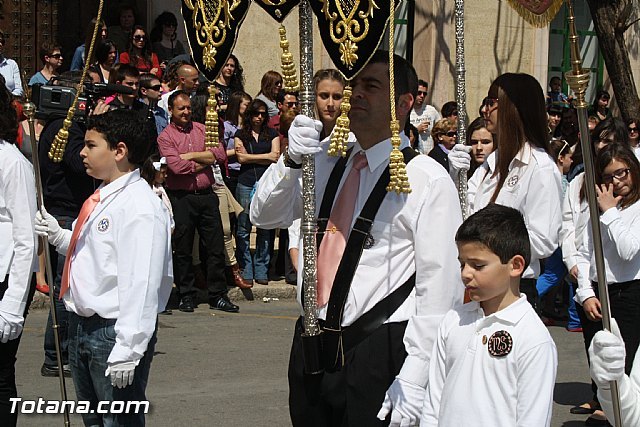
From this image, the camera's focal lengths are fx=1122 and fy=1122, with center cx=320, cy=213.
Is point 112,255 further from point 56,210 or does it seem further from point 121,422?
point 56,210

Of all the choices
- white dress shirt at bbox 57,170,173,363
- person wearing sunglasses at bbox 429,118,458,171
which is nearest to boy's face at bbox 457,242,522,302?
white dress shirt at bbox 57,170,173,363

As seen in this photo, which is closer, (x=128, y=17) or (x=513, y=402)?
(x=513, y=402)

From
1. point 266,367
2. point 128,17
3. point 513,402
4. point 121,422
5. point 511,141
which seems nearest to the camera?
point 513,402

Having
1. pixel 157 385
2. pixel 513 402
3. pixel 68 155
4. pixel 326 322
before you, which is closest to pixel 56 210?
pixel 68 155

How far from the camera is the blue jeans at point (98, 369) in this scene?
4941 mm

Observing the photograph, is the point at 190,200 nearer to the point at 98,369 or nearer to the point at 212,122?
the point at 98,369

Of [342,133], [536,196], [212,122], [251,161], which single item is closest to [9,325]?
[212,122]

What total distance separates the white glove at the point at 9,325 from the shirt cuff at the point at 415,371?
86.3 inches

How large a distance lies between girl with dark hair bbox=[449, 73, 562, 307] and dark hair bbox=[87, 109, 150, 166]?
5.95 feet

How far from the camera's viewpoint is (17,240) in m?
5.58

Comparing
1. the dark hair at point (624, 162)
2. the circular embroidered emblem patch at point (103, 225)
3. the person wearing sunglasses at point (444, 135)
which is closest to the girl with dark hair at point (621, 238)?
the dark hair at point (624, 162)

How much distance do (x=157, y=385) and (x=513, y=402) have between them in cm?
452

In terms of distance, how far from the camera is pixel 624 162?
6496 millimetres

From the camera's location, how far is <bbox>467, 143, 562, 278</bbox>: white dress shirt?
19.4 ft
